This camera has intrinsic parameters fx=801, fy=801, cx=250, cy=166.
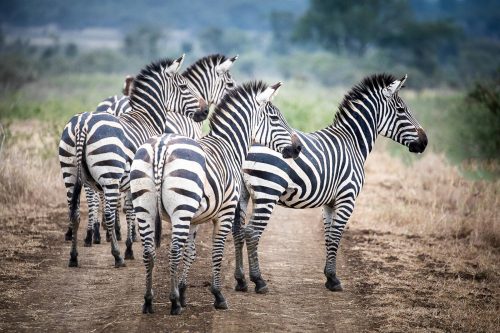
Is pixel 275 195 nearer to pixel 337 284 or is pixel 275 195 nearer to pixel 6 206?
pixel 337 284

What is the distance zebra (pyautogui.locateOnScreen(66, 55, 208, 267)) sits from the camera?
335 inches

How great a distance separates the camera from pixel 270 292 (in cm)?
775

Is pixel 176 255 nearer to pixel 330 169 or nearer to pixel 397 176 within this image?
pixel 330 169

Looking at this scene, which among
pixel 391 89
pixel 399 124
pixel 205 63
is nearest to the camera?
pixel 391 89

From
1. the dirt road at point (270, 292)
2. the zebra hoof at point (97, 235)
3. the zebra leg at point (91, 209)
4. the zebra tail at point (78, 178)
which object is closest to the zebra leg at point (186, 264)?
the dirt road at point (270, 292)

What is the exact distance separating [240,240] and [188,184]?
1598mm

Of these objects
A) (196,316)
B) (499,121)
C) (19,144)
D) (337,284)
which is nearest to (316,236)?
(337,284)

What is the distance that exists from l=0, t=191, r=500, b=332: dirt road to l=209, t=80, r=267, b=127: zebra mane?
1696 millimetres

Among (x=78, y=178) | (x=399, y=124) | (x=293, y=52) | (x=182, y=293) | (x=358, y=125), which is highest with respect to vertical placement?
(x=293, y=52)

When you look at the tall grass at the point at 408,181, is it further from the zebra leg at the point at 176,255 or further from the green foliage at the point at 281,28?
the green foliage at the point at 281,28

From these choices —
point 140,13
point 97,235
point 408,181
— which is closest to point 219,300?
point 97,235

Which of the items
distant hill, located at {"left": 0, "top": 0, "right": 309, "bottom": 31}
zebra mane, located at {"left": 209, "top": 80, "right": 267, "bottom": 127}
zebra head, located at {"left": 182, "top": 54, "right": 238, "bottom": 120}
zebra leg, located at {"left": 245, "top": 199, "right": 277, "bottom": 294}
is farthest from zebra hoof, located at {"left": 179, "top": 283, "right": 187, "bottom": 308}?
distant hill, located at {"left": 0, "top": 0, "right": 309, "bottom": 31}

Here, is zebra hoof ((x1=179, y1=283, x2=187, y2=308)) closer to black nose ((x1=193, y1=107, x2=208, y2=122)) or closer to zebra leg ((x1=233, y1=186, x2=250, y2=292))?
zebra leg ((x1=233, y1=186, x2=250, y2=292))

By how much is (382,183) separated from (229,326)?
8.77m
